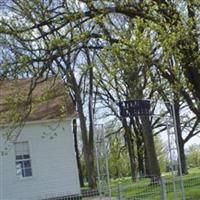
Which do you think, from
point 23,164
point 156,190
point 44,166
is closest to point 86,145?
point 44,166

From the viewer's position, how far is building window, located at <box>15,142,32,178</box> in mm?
28578

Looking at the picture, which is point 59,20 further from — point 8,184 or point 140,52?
point 8,184

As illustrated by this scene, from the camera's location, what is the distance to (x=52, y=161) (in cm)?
2884

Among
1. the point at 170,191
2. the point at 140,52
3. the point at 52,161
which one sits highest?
the point at 140,52

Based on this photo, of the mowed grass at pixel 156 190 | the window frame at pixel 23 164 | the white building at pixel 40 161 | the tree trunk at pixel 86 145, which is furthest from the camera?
the tree trunk at pixel 86 145

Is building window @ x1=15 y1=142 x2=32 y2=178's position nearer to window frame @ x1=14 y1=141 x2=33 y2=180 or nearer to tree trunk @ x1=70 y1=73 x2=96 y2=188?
window frame @ x1=14 y1=141 x2=33 y2=180

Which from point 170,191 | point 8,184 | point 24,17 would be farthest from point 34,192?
point 24,17

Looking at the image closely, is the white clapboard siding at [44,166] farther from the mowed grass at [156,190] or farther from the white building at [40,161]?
the mowed grass at [156,190]

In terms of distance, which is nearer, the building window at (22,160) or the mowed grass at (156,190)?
the mowed grass at (156,190)

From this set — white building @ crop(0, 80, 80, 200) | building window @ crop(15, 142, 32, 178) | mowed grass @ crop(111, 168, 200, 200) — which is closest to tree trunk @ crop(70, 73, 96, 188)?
white building @ crop(0, 80, 80, 200)

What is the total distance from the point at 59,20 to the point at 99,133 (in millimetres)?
7653

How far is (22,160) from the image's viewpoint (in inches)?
1126

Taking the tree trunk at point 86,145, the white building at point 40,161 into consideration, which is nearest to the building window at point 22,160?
the white building at point 40,161

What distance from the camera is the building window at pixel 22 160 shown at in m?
28.6
